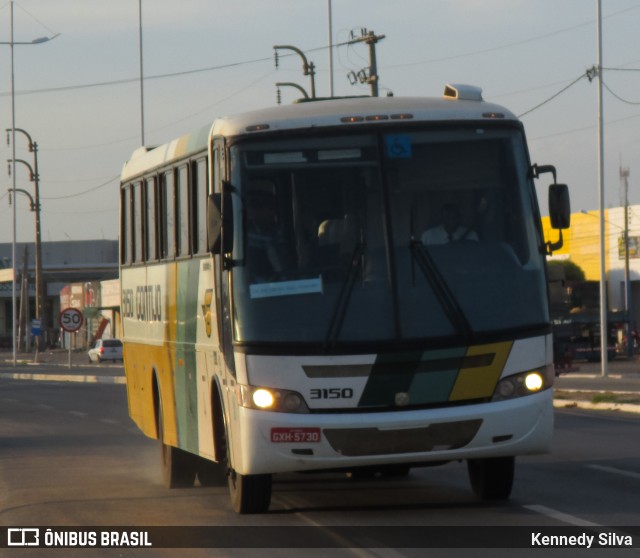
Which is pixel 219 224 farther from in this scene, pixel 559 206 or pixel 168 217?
pixel 168 217

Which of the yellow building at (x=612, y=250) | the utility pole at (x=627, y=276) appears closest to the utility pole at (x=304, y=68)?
the utility pole at (x=627, y=276)

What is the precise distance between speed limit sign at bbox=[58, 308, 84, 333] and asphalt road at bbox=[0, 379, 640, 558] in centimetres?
2802

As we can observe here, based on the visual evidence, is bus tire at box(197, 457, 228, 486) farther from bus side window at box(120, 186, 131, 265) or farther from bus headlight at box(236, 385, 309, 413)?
bus headlight at box(236, 385, 309, 413)

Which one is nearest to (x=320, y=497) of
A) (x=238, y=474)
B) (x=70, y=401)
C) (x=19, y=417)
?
(x=238, y=474)

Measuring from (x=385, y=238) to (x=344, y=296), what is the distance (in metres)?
0.51

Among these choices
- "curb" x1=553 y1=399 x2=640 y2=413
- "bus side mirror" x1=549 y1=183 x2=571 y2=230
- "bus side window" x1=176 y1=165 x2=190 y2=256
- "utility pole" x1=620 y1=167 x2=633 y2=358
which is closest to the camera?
"bus side mirror" x1=549 y1=183 x2=571 y2=230

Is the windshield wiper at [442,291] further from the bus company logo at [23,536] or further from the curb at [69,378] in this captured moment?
the curb at [69,378]

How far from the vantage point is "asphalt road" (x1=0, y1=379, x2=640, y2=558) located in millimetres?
9781

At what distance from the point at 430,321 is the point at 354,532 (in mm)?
1534

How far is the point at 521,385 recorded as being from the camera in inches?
396

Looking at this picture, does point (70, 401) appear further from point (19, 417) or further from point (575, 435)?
point (575, 435)

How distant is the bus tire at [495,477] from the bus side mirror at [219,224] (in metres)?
2.69

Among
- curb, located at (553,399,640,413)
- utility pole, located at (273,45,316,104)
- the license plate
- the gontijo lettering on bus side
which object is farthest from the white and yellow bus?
utility pole, located at (273,45,316,104)

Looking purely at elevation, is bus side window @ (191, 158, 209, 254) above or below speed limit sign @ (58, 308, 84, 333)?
above
